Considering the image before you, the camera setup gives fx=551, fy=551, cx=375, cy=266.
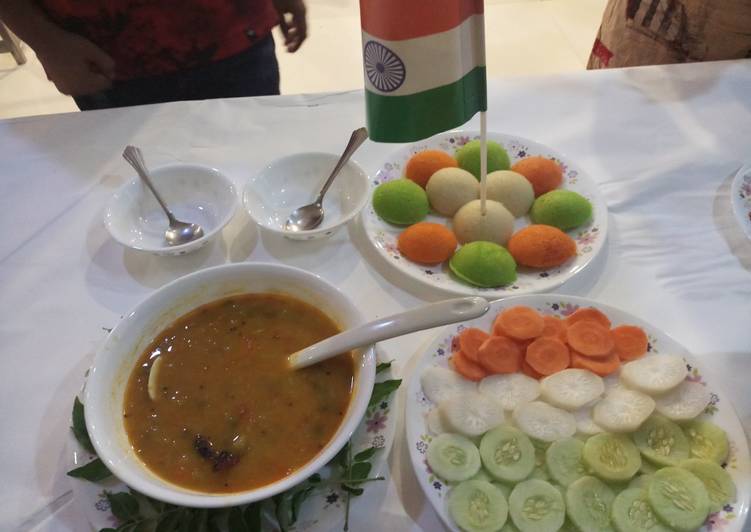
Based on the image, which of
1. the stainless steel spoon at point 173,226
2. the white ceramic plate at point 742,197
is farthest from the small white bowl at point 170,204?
the white ceramic plate at point 742,197

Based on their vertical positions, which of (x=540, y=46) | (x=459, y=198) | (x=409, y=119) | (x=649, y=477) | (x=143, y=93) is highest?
(x=409, y=119)

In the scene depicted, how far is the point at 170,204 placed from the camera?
4.20 feet

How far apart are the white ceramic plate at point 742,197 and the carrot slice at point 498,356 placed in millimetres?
611

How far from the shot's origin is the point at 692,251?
3.92 feet

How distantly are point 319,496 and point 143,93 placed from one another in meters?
1.36

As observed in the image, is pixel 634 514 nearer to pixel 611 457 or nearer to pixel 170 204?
pixel 611 457

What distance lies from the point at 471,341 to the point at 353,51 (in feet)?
9.03

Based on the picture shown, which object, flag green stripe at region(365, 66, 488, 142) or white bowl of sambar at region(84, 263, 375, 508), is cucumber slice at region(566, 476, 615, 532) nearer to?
white bowl of sambar at region(84, 263, 375, 508)

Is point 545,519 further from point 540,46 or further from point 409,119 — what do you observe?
point 540,46

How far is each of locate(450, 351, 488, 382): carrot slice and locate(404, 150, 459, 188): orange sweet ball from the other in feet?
1.66

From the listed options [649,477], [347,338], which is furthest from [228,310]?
[649,477]

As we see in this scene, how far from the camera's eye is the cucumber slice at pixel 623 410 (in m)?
0.83

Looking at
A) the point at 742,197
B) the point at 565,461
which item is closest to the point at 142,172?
the point at 565,461

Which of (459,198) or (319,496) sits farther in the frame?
(459,198)
